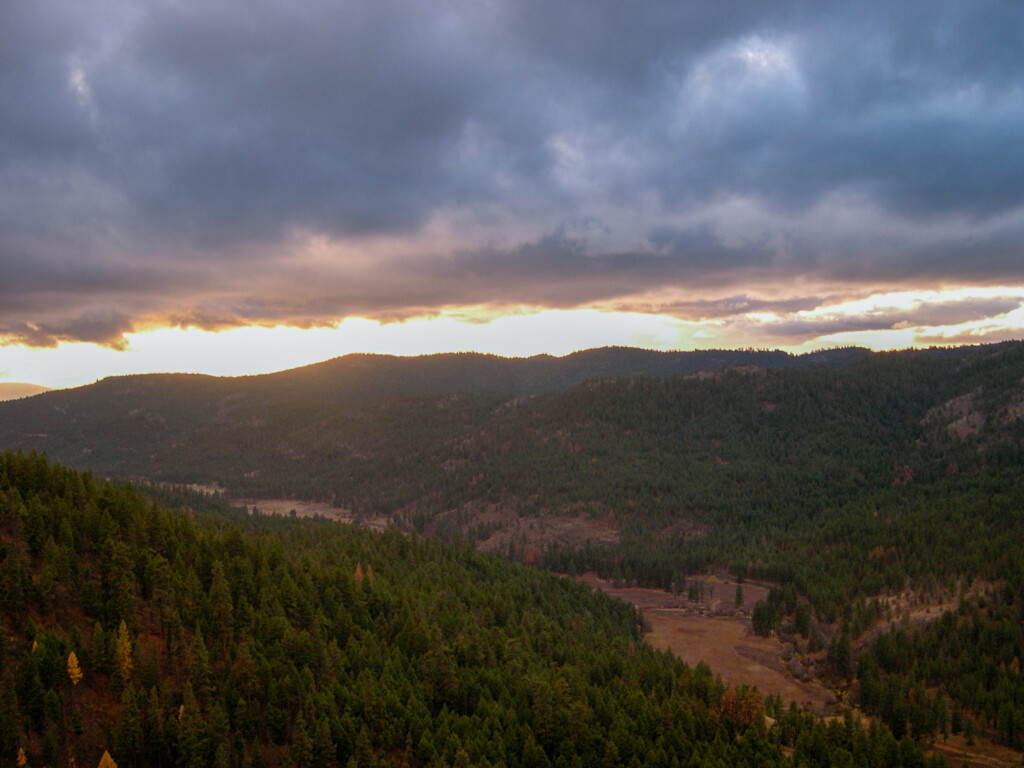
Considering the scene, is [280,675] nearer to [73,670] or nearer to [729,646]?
[73,670]

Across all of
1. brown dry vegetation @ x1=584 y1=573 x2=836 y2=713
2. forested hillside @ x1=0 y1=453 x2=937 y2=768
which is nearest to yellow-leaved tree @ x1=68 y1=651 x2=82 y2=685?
forested hillside @ x1=0 y1=453 x2=937 y2=768

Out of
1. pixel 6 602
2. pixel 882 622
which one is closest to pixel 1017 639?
pixel 882 622

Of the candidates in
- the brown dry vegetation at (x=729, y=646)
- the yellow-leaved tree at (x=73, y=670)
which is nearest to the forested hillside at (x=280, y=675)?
the yellow-leaved tree at (x=73, y=670)

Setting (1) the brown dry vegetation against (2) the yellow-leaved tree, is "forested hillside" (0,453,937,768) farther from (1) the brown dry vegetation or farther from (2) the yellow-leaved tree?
(1) the brown dry vegetation

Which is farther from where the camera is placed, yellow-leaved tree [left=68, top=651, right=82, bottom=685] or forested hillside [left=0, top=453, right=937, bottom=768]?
yellow-leaved tree [left=68, top=651, right=82, bottom=685]

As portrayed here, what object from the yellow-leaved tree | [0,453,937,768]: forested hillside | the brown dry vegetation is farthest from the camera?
the brown dry vegetation

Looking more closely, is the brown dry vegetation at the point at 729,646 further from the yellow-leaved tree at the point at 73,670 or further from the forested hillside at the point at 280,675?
the yellow-leaved tree at the point at 73,670

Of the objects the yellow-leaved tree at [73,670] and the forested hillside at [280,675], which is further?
the yellow-leaved tree at [73,670]

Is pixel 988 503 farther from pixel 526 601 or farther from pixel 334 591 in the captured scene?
pixel 334 591
